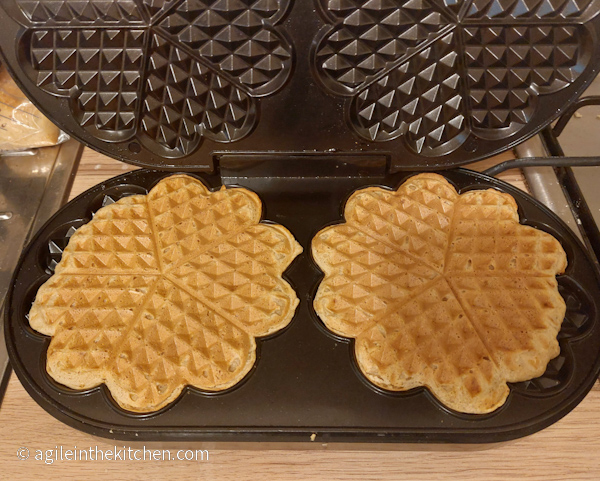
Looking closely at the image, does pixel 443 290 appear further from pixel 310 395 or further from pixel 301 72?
pixel 301 72

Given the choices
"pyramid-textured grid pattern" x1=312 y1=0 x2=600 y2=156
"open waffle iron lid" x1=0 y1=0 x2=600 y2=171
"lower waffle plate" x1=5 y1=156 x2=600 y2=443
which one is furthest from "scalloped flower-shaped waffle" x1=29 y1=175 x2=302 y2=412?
"pyramid-textured grid pattern" x1=312 y1=0 x2=600 y2=156

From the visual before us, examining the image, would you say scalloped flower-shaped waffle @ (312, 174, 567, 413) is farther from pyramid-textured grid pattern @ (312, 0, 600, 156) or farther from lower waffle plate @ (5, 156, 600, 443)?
pyramid-textured grid pattern @ (312, 0, 600, 156)

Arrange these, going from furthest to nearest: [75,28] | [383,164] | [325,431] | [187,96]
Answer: [383,164] → [187,96] → [75,28] → [325,431]

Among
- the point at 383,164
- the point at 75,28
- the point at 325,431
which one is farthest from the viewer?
the point at 383,164

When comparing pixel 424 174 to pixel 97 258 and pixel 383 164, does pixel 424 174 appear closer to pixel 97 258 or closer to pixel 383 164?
pixel 383 164

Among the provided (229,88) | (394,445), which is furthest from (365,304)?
(229,88)

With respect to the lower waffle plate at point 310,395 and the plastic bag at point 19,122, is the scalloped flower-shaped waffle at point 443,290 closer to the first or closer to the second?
the lower waffle plate at point 310,395
